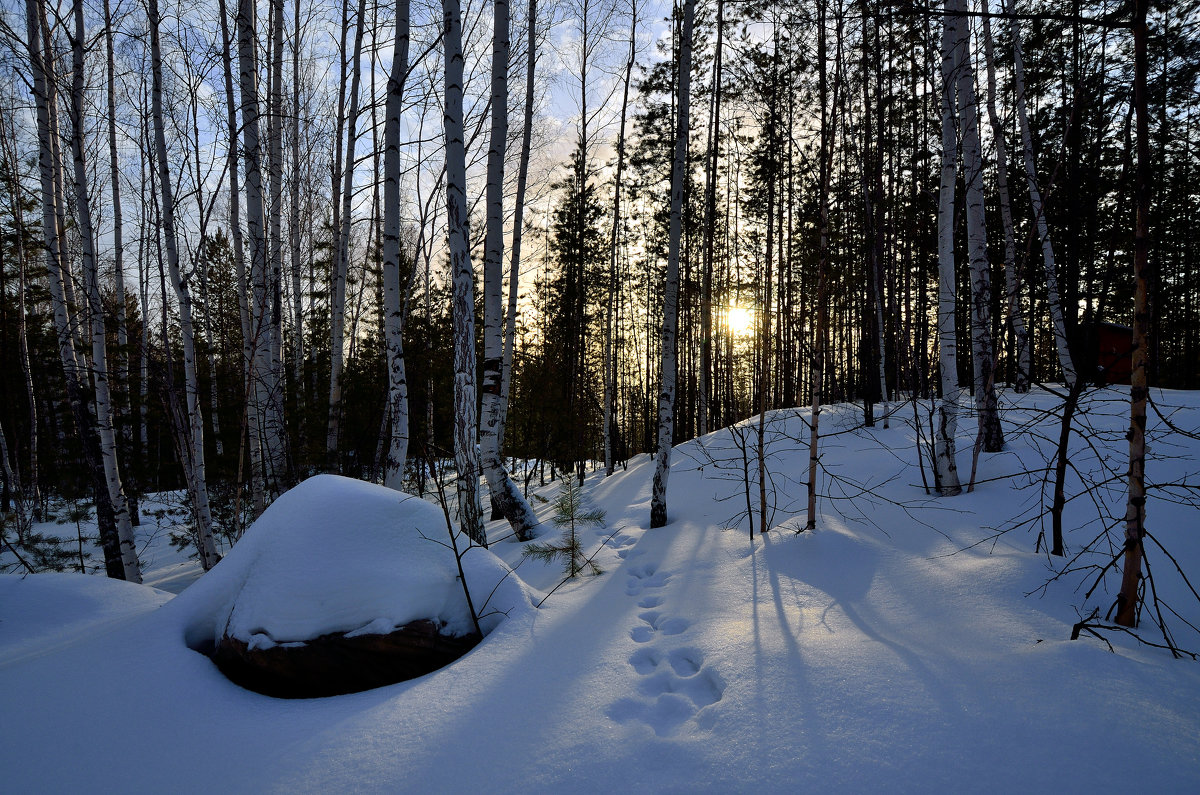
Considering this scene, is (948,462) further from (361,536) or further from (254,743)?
(254,743)

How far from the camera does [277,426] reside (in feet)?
22.6

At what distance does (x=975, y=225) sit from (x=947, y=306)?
943mm

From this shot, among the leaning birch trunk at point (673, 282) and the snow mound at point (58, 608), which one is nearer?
the snow mound at point (58, 608)

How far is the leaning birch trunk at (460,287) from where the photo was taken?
496cm

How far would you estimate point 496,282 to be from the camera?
564 centimetres

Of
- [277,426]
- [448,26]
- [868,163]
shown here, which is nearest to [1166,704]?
[448,26]

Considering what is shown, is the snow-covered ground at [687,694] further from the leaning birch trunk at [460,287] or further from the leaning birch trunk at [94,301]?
the leaning birch trunk at [94,301]

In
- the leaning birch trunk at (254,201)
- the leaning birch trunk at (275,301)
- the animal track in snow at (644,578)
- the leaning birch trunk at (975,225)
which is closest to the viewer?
the animal track in snow at (644,578)

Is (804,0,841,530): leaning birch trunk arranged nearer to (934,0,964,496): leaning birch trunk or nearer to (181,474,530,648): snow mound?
(934,0,964,496): leaning birch trunk

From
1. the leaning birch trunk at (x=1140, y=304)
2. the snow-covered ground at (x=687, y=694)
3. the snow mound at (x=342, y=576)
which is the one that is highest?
the leaning birch trunk at (x=1140, y=304)

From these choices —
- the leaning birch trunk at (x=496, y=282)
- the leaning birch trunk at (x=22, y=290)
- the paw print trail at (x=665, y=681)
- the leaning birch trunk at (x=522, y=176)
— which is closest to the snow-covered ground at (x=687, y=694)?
the paw print trail at (x=665, y=681)

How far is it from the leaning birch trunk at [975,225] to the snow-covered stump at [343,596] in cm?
505

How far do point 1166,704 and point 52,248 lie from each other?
8850 millimetres

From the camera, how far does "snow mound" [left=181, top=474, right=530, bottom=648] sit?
2.48 metres
